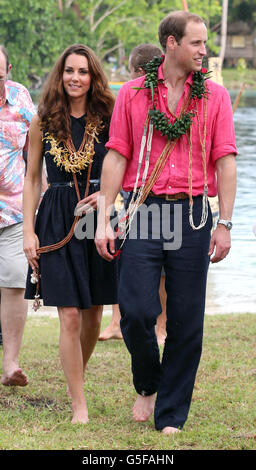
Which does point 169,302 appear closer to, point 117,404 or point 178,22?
point 117,404

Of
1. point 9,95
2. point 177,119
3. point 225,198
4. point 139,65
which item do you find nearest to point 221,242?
point 225,198

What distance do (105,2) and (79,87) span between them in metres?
56.0

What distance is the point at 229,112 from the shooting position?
455 cm

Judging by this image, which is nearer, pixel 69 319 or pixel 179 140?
pixel 179 140

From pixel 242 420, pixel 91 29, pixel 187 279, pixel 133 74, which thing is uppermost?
pixel 133 74

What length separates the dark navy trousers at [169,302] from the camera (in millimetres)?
4527

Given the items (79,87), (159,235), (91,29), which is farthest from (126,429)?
(91,29)

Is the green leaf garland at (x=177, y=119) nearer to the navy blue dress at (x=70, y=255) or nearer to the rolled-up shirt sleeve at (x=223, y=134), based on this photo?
the rolled-up shirt sleeve at (x=223, y=134)

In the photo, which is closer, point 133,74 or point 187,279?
point 187,279

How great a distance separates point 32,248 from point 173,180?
898 mm

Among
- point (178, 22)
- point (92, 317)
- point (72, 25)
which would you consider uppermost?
point (178, 22)

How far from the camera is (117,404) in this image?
527 cm

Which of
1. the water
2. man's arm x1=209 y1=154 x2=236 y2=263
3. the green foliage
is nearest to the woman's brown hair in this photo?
man's arm x1=209 y1=154 x2=236 y2=263

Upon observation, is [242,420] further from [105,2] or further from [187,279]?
[105,2]
